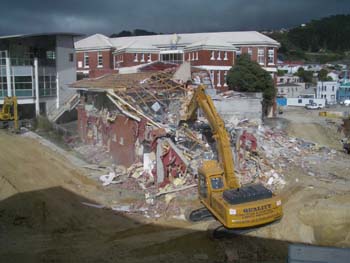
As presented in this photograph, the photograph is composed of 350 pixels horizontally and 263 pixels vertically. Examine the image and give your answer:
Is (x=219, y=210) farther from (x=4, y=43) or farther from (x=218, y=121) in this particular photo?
(x=4, y=43)

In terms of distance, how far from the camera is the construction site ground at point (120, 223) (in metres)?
14.4

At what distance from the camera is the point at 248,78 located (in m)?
44.9

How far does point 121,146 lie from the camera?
27094 mm

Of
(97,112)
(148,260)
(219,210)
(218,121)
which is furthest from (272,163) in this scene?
(97,112)

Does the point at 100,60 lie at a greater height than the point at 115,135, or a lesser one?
greater

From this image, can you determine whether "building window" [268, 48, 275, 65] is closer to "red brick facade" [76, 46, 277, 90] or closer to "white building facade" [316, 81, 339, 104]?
"red brick facade" [76, 46, 277, 90]

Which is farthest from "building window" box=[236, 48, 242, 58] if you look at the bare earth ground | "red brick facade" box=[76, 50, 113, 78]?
the bare earth ground

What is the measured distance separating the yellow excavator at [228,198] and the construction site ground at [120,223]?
1014 millimetres

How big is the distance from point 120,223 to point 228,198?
5795 millimetres

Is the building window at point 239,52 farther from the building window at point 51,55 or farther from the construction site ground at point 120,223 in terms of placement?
the construction site ground at point 120,223

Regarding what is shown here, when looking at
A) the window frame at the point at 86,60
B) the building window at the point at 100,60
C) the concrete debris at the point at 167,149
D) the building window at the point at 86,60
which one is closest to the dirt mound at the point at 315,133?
the concrete debris at the point at 167,149

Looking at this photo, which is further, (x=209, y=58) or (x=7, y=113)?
(x=209, y=58)

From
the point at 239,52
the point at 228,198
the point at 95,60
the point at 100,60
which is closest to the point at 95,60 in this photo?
the point at 95,60

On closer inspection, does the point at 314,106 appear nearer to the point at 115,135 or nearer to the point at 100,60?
the point at 100,60
